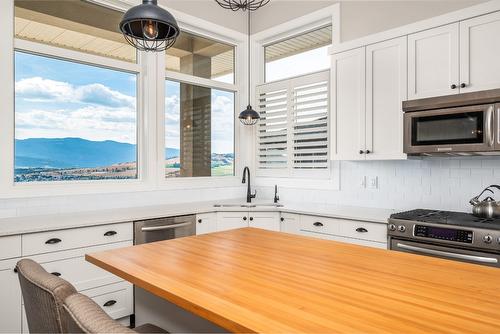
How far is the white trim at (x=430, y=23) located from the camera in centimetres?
262

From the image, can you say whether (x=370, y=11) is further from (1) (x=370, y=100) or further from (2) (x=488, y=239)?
(2) (x=488, y=239)

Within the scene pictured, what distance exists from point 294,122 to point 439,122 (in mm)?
1903

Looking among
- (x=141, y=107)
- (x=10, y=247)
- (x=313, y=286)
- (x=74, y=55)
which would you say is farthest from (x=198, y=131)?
(x=313, y=286)

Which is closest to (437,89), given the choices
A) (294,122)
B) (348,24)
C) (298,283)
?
(348,24)

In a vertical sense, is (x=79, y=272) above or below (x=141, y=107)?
below

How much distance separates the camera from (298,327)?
36.1 inches

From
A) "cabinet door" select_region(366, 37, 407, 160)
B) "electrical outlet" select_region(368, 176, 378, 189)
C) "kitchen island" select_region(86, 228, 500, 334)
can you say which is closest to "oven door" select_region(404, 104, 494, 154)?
"cabinet door" select_region(366, 37, 407, 160)

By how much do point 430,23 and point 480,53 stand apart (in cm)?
47

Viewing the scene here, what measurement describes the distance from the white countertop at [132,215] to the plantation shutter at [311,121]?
585 millimetres

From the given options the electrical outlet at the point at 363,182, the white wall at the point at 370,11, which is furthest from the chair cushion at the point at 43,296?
the white wall at the point at 370,11

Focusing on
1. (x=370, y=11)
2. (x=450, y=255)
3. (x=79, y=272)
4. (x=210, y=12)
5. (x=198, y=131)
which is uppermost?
(x=210, y=12)

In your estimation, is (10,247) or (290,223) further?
(290,223)

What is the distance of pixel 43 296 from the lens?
86 cm

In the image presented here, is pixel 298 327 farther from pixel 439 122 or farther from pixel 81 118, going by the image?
pixel 81 118
